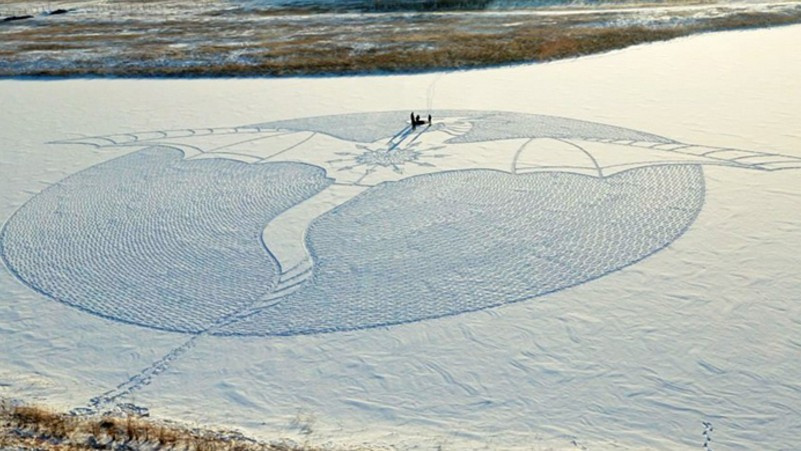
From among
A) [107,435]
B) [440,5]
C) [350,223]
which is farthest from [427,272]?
[440,5]

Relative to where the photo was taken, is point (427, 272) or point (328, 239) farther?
point (328, 239)

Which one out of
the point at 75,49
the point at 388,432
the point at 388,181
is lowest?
the point at 388,432

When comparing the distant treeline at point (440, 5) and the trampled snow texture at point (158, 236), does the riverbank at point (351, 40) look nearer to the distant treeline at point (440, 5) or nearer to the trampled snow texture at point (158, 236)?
the distant treeline at point (440, 5)

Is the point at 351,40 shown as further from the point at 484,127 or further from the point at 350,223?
the point at 350,223

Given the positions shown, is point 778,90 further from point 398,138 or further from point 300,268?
point 300,268

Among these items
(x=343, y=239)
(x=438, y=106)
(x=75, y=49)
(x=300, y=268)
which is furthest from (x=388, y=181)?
(x=75, y=49)
